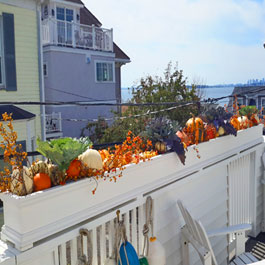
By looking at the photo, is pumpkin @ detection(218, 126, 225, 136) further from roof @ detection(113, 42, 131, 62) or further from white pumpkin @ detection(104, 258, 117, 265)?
roof @ detection(113, 42, 131, 62)

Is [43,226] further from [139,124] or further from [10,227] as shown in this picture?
[139,124]

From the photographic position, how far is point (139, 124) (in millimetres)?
10023

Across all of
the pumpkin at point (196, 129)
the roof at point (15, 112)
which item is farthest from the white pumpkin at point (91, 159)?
the roof at point (15, 112)

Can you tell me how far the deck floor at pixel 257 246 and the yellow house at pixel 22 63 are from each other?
4.91 metres

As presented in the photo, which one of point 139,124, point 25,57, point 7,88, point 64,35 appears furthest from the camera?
point 64,35

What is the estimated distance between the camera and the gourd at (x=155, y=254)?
8.59ft

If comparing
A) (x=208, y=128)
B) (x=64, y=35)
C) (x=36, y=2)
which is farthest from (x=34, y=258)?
(x=64, y=35)

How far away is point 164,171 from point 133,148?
0.35 metres

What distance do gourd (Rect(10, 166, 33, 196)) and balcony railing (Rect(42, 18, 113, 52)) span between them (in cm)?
1234

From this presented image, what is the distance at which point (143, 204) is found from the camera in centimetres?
279

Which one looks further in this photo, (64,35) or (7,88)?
(64,35)

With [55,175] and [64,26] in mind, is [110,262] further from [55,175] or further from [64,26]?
[64,26]

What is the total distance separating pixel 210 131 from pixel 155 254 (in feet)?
5.49

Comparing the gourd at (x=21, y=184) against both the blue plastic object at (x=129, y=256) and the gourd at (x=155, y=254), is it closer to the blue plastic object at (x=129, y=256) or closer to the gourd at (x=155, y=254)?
the blue plastic object at (x=129, y=256)
